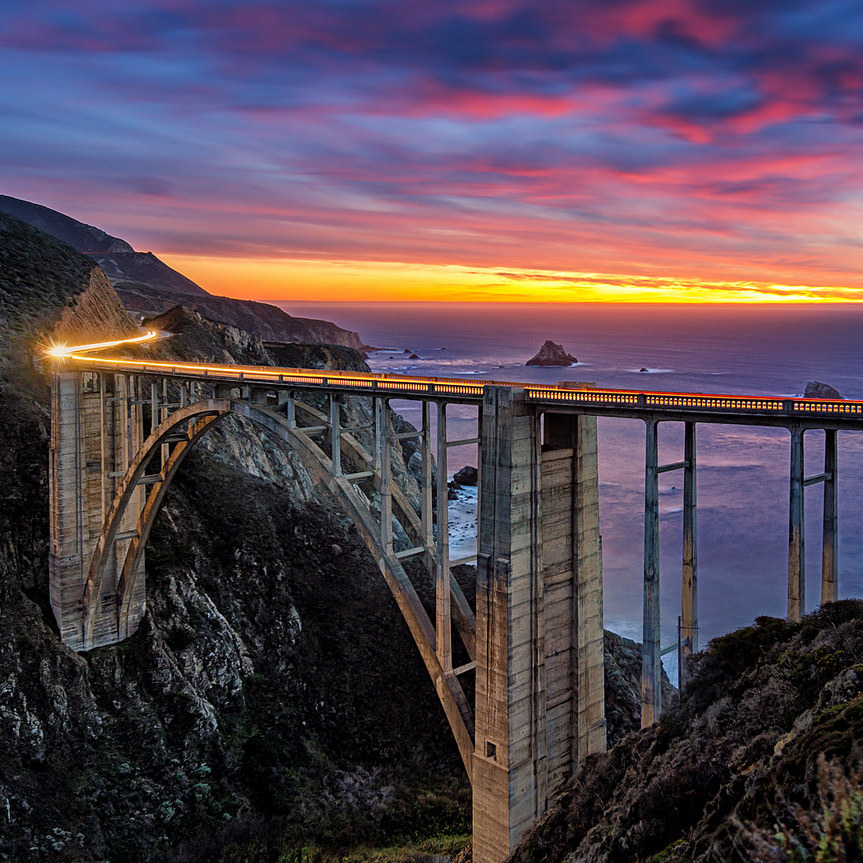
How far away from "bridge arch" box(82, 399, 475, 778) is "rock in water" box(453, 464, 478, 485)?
144ft

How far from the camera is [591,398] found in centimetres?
1783

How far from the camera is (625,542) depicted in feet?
187

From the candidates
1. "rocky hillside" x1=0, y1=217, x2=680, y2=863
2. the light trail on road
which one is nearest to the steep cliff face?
"rocky hillside" x1=0, y1=217, x2=680, y2=863

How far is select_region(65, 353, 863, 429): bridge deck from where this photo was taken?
14.2 m

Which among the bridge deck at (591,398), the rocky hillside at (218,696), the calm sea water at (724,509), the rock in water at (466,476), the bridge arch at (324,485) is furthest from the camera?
the rock in water at (466,476)

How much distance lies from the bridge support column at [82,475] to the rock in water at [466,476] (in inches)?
1775

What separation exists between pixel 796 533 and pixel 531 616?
277 inches

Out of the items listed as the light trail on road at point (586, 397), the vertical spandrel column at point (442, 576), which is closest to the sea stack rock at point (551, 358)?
the light trail on road at point (586, 397)

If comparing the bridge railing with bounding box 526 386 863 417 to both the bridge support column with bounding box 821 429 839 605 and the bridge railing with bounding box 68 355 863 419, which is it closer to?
the bridge railing with bounding box 68 355 863 419

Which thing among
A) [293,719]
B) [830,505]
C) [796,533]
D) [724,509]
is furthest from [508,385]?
[724,509]

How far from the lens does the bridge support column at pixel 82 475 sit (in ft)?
95.6

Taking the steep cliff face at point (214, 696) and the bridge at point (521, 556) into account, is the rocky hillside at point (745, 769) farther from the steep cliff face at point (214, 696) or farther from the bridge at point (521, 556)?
the steep cliff face at point (214, 696)

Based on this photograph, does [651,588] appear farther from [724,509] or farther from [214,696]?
[724,509]

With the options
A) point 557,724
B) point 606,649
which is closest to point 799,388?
point 606,649
